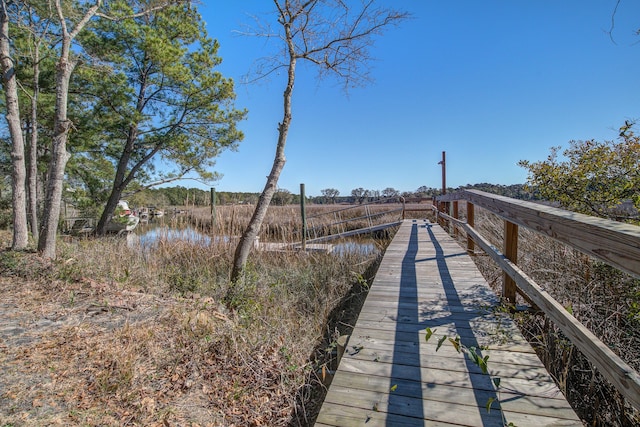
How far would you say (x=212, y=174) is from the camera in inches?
524

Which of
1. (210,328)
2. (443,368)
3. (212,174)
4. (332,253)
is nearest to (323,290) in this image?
(332,253)

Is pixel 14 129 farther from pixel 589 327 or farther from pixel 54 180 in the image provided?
pixel 589 327

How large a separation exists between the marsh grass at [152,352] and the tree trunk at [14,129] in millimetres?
1578

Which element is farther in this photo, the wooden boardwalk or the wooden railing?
the wooden boardwalk

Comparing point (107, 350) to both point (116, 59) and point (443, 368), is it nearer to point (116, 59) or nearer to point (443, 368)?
point (443, 368)

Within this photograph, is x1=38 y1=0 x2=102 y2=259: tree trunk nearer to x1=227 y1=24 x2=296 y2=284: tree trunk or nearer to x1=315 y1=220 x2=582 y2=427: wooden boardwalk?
x1=227 y1=24 x2=296 y2=284: tree trunk

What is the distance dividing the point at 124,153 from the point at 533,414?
13644 mm

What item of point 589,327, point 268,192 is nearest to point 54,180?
point 268,192

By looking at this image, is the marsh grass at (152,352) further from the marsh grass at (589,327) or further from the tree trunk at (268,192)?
the marsh grass at (589,327)

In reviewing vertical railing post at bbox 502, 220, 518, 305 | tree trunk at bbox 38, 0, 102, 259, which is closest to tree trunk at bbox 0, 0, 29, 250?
tree trunk at bbox 38, 0, 102, 259

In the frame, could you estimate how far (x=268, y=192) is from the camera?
5207 millimetres

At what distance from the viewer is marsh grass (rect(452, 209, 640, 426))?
2.15 meters

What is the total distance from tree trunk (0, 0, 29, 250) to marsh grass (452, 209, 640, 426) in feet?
27.1

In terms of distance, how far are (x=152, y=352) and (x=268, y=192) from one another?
3.11 m
